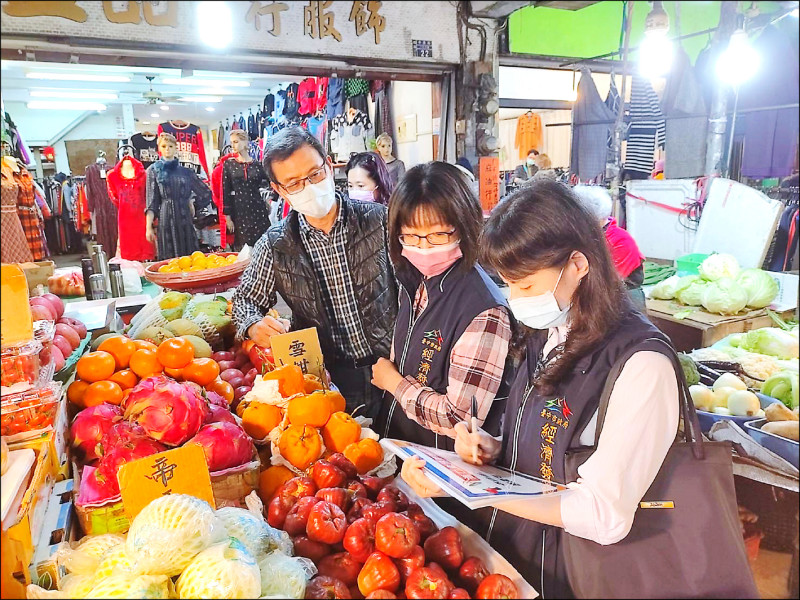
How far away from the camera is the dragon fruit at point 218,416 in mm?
1758

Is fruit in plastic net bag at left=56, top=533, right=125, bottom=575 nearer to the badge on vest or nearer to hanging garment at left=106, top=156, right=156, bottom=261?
the badge on vest

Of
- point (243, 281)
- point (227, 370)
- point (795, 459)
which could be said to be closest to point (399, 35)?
point (243, 281)

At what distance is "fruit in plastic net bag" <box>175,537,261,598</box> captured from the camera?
96 centimetres

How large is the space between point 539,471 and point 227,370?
1.51 metres

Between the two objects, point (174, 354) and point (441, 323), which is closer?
point (441, 323)

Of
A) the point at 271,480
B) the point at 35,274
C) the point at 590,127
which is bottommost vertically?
the point at 271,480

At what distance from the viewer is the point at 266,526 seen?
1349 millimetres

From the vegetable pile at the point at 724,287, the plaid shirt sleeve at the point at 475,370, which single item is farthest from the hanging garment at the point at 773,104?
the vegetable pile at the point at 724,287

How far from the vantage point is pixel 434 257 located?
1.76 metres

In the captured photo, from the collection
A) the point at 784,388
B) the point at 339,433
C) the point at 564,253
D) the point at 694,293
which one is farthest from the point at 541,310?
the point at 694,293

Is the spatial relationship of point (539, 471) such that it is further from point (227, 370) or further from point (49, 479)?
point (227, 370)

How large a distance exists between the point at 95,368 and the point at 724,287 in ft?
11.0

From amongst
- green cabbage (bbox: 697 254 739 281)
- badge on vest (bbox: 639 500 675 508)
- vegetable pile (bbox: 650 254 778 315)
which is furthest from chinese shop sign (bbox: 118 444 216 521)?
green cabbage (bbox: 697 254 739 281)

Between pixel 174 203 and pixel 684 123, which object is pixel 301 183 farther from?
pixel 174 203
